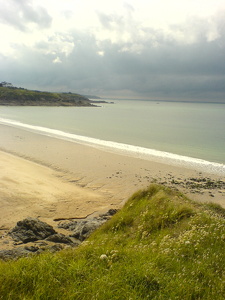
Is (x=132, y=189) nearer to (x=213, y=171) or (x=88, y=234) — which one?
(x=88, y=234)

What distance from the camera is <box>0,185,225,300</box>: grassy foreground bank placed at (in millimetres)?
4320

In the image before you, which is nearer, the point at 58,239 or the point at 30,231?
the point at 58,239

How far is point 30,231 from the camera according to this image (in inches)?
357

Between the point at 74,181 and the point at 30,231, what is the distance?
862 centimetres

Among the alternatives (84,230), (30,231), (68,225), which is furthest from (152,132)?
(30,231)


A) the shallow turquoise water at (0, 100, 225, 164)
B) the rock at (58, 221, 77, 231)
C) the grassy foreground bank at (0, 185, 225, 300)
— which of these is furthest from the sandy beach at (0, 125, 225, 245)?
the shallow turquoise water at (0, 100, 225, 164)

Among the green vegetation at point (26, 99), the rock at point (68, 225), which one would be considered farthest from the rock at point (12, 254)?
the green vegetation at point (26, 99)

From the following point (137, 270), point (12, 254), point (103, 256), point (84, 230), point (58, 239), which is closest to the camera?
point (137, 270)

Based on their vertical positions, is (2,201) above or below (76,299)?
below

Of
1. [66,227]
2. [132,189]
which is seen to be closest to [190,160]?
[132,189]

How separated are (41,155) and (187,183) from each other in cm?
1440

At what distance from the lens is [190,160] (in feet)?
84.3

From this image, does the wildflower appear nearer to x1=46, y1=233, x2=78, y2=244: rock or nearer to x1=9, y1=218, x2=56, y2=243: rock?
x1=46, y1=233, x2=78, y2=244: rock

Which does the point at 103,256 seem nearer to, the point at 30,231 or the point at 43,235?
the point at 43,235
